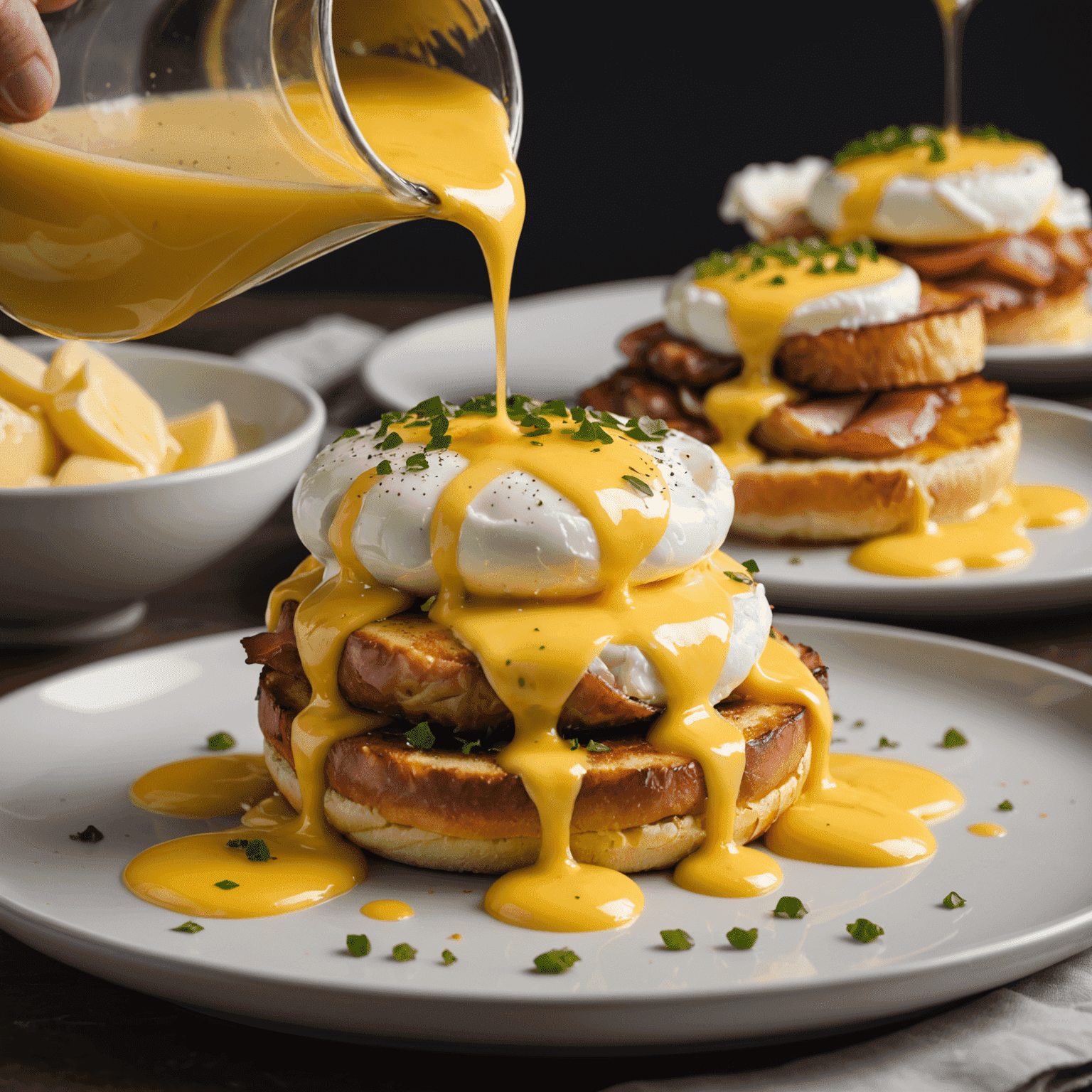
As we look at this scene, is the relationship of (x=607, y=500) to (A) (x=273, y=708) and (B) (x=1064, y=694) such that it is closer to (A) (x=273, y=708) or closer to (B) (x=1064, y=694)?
(A) (x=273, y=708)

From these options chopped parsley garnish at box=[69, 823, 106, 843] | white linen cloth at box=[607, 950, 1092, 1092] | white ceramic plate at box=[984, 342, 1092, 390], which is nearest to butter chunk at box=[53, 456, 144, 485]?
chopped parsley garnish at box=[69, 823, 106, 843]

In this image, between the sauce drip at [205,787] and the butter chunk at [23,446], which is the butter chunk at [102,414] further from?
the sauce drip at [205,787]

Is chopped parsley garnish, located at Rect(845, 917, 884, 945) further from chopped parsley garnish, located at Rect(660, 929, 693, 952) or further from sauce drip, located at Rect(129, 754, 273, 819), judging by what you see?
sauce drip, located at Rect(129, 754, 273, 819)

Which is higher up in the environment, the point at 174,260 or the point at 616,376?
the point at 174,260

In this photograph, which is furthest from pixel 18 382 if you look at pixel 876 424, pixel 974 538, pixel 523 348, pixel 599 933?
pixel 523 348

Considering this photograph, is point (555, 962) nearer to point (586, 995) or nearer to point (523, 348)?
point (586, 995)

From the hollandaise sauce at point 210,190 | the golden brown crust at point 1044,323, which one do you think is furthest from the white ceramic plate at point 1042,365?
the hollandaise sauce at point 210,190

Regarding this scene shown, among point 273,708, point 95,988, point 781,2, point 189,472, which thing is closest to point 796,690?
point 273,708
